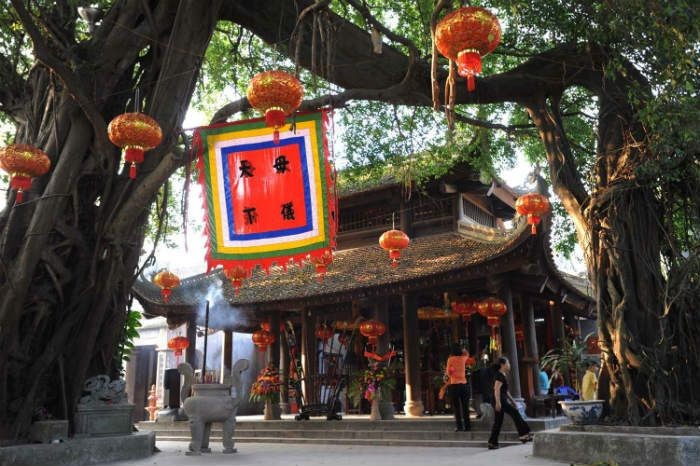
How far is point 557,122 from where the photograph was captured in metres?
6.54

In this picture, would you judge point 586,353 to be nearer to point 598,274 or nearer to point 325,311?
point 598,274

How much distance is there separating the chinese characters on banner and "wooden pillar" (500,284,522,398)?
460cm

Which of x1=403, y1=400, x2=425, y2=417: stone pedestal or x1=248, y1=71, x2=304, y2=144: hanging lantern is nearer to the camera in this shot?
x1=248, y1=71, x2=304, y2=144: hanging lantern

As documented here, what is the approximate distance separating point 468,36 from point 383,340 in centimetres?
799

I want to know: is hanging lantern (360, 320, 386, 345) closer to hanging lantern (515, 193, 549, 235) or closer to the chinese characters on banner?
hanging lantern (515, 193, 549, 235)

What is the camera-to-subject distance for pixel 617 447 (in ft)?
15.2

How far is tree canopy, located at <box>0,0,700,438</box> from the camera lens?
5.02 meters

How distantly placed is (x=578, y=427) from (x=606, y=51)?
146 inches

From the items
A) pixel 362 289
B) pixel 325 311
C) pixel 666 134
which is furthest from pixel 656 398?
pixel 325 311

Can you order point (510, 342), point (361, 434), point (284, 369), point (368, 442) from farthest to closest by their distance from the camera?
point (284, 369), point (510, 342), point (361, 434), point (368, 442)

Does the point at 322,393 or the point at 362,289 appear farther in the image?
the point at 322,393

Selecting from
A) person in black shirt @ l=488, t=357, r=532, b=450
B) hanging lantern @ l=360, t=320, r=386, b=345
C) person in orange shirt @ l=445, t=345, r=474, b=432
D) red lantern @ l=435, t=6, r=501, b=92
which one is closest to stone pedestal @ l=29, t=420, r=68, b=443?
person in black shirt @ l=488, t=357, r=532, b=450

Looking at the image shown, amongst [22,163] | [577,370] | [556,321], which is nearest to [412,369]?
[556,321]

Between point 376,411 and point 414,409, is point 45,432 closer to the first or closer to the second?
point 376,411
